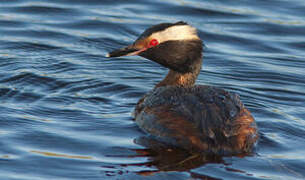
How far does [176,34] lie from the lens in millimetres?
9234

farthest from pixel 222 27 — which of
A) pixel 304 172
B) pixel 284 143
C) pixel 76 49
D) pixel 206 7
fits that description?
pixel 304 172

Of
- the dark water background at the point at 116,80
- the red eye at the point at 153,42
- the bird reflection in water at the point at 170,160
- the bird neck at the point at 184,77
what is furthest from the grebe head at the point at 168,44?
the bird reflection in water at the point at 170,160

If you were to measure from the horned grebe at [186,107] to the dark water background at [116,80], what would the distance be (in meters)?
0.25

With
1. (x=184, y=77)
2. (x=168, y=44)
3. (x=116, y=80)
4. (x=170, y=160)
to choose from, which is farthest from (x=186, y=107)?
(x=116, y=80)

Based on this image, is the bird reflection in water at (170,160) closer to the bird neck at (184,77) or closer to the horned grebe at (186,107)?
the horned grebe at (186,107)

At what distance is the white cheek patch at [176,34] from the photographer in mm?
9203

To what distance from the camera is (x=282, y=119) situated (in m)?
9.38

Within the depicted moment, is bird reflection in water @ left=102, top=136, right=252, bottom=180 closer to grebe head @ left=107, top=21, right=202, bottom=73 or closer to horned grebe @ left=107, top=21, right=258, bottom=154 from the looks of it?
horned grebe @ left=107, top=21, right=258, bottom=154

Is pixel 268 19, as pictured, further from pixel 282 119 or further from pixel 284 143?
pixel 284 143

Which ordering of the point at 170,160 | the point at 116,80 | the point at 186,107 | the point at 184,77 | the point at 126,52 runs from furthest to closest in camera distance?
1. the point at 116,80
2. the point at 184,77
3. the point at 126,52
4. the point at 186,107
5. the point at 170,160

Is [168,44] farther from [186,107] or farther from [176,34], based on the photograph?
[186,107]

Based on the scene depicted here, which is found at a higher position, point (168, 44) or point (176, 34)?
point (176, 34)

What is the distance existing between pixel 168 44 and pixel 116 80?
5.95 feet

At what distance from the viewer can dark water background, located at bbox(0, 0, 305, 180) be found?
7660mm
